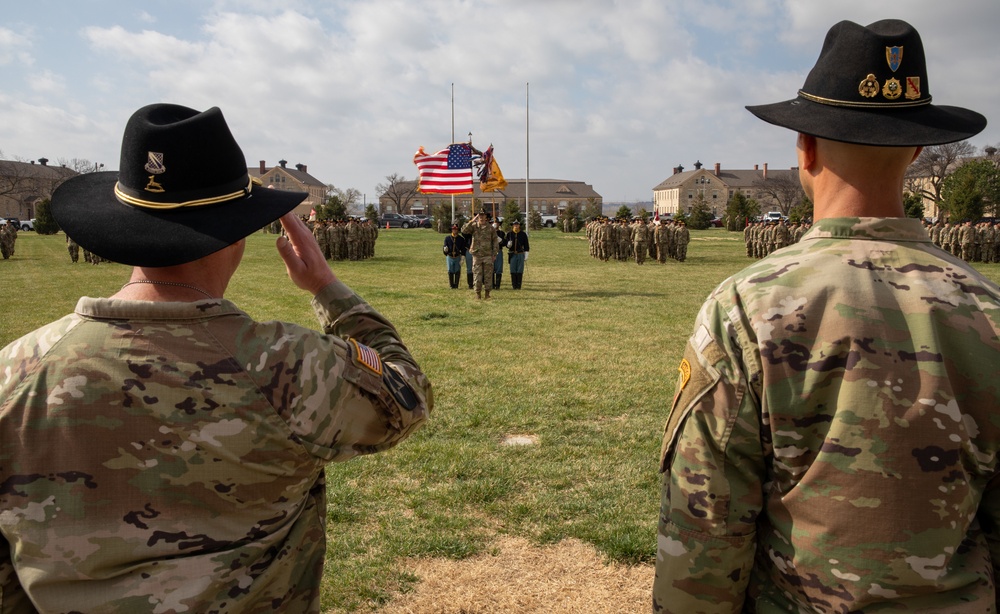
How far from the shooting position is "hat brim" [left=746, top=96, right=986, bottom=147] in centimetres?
168

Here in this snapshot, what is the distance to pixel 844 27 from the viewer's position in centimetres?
183

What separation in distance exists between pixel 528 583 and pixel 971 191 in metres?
47.3

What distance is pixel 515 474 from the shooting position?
17.3ft

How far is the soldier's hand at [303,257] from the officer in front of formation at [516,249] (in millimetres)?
15172

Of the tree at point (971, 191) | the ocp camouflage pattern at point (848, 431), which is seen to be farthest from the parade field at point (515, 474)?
the tree at point (971, 191)

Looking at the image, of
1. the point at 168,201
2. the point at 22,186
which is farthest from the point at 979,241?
the point at 22,186

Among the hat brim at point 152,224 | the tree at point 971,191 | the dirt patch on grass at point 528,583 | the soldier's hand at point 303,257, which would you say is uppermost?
the tree at point 971,191

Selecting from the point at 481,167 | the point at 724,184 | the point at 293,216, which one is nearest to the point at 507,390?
the point at 293,216

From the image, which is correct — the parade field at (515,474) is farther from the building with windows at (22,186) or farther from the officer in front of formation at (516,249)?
the building with windows at (22,186)

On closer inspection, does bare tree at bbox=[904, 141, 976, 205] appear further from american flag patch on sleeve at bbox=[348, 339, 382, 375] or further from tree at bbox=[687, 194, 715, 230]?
american flag patch on sleeve at bbox=[348, 339, 382, 375]

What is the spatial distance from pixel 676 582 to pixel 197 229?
56.7 inches

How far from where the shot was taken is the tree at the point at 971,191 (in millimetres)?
41688

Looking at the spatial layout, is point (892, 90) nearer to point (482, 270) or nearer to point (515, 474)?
point (515, 474)

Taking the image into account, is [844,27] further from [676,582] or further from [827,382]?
[676,582]
